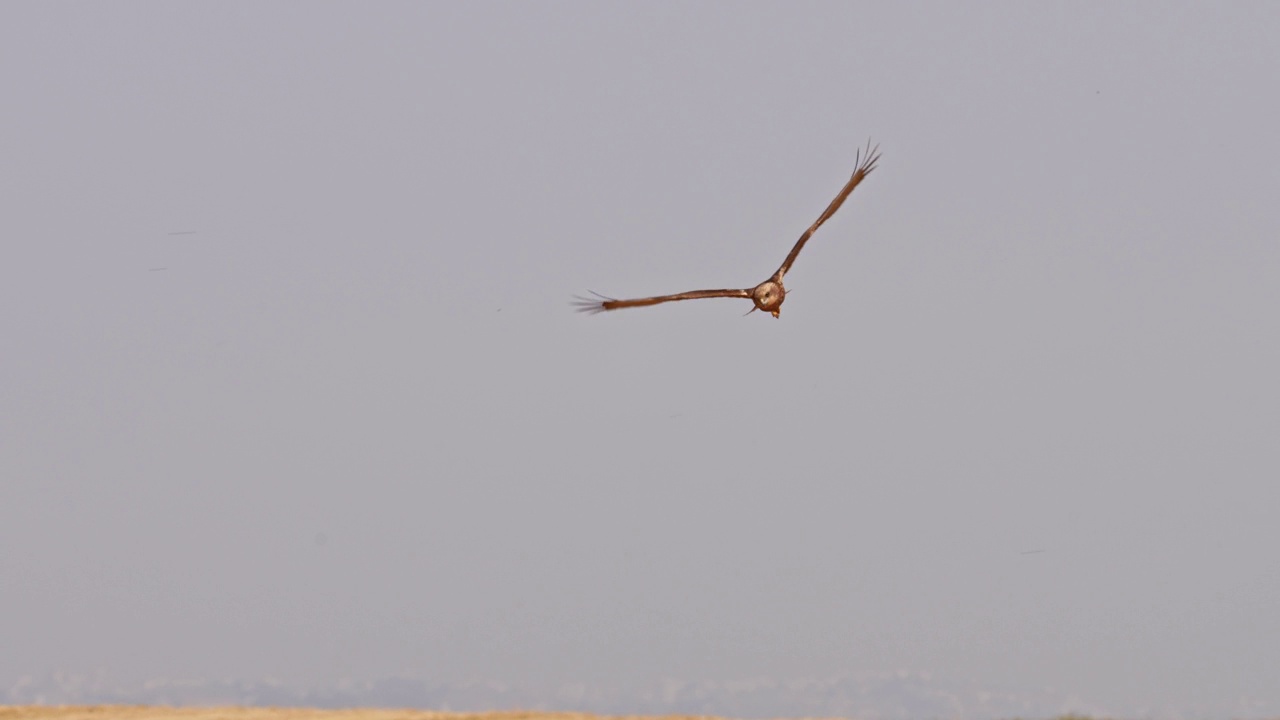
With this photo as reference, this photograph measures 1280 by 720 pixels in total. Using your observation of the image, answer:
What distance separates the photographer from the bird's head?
24.5 meters

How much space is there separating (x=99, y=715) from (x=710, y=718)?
10466 millimetres

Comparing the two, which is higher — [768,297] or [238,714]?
[768,297]

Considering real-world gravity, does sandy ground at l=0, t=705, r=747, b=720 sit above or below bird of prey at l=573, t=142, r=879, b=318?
below

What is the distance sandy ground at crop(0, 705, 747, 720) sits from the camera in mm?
24359

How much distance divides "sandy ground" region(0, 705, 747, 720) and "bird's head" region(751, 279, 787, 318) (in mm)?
6434

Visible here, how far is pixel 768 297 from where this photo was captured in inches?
968

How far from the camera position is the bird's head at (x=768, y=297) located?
24531 mm

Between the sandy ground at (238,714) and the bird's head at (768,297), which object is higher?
the bird's head at (768,297)

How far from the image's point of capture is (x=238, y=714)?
25.7 metres

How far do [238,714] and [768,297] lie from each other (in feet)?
36.6

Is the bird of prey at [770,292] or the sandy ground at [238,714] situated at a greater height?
the bird of prey at [770,292]

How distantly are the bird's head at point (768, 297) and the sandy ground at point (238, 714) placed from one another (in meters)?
6.43

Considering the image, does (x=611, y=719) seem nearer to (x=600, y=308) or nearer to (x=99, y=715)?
(x=600, y=308)

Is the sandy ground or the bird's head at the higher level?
the bird's head
